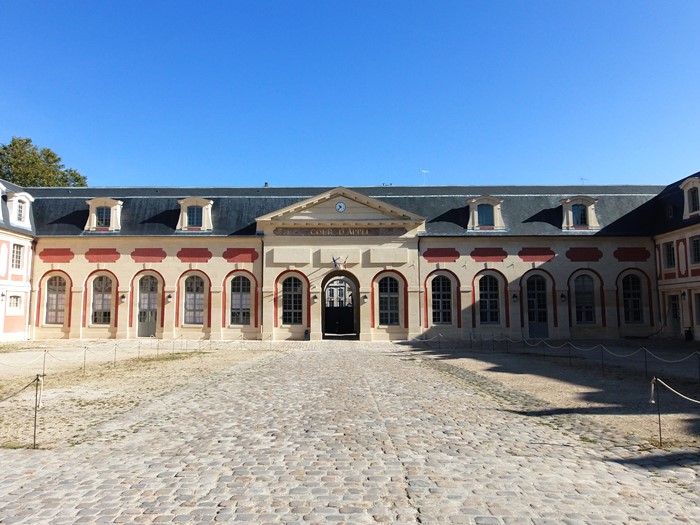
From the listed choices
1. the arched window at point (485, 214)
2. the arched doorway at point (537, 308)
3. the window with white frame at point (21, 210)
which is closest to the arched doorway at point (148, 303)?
the window with white frame at point (21, 210)

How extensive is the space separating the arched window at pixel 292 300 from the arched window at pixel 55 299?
1296 cm

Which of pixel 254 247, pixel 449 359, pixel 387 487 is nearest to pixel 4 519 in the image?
pixel 387 487

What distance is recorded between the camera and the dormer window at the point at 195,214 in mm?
31391

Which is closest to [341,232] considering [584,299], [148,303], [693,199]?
[148,303]

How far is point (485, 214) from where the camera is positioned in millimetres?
31609

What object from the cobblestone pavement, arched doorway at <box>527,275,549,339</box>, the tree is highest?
the tree

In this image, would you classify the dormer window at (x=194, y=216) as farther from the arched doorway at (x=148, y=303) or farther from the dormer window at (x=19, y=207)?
the dormer window at (x=19, y=207)

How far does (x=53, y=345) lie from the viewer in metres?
26.1

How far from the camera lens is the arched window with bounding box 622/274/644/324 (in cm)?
3092

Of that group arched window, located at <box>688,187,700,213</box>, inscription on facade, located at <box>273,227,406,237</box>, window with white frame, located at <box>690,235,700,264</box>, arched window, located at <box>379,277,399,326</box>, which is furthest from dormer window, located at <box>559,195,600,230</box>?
arched window, located at <box>379,277,399,326</box>

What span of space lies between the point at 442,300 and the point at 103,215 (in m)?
20.9

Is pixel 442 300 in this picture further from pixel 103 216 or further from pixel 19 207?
pixel 19 207

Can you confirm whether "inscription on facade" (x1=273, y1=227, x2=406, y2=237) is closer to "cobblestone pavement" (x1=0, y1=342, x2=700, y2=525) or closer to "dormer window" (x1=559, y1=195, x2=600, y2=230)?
"dormer window" (x1=559, y1=195, x2=600, y2=230)

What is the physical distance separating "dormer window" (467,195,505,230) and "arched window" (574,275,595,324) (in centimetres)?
562
